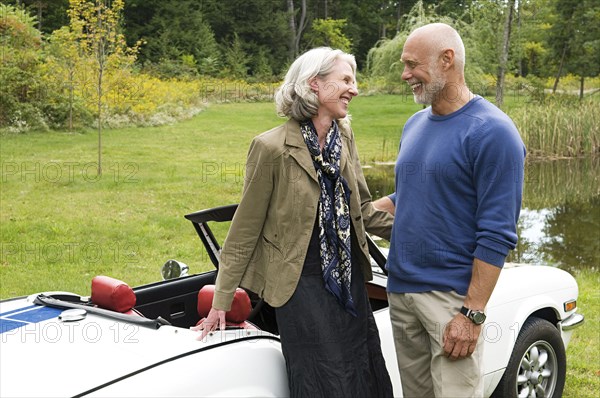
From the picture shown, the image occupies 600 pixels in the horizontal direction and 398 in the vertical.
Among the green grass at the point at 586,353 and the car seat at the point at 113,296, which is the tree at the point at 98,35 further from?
the car seat at the point at 113,296

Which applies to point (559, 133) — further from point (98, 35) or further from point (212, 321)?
point (212, 321)

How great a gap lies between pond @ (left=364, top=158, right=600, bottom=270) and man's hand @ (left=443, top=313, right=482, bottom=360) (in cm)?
699

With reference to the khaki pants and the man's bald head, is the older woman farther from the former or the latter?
the man's bald head

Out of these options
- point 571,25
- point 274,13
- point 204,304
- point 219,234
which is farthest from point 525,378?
point 274,13

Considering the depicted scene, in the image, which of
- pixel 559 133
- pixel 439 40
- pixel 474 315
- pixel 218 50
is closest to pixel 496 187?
pixel 474 315

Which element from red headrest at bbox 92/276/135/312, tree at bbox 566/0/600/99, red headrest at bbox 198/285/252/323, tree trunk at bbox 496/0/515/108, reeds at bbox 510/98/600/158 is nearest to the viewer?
red headrest at bbox 198/285/252/323

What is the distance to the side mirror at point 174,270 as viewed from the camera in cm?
418

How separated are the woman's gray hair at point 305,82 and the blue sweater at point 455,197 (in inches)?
19.2

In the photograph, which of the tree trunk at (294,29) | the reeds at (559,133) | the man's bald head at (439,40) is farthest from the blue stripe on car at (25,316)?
the tree trunk at (294,29)

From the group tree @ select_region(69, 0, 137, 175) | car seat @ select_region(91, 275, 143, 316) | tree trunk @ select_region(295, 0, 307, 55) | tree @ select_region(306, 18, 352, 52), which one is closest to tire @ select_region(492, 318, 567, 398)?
car seat @ select_region(91, 275, 143, 316)

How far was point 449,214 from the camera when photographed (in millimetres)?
3102

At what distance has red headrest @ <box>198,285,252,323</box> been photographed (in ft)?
10.7

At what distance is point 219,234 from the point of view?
983 cm

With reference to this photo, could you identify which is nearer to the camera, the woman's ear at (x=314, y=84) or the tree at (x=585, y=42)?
the woman's ear at (x=314, y=84)
